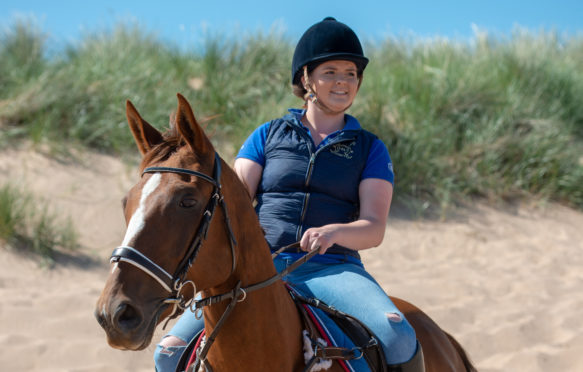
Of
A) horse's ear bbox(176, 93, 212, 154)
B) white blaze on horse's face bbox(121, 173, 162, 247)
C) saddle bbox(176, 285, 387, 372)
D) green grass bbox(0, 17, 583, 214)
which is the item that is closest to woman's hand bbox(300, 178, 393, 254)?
saddle bbox(176, 285, 387, 372)

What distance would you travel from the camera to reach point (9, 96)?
24.2 feet

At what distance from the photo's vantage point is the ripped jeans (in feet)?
7.25

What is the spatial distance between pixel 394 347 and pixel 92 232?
4911 mm

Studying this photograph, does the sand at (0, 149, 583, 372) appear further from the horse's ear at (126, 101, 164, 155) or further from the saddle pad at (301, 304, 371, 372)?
the horse's ear at (126, 101, 164, 155)

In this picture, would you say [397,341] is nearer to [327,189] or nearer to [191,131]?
[327,189]

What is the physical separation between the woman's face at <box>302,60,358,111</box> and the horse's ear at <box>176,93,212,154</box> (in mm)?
1052

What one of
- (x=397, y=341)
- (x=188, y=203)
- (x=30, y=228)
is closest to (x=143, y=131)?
(x=188, y=203)

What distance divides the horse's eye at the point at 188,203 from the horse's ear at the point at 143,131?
37 cm

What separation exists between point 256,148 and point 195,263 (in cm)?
113

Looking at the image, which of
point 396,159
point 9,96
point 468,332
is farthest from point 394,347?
point 9,96

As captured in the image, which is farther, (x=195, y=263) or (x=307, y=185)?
(x=307, y=185)

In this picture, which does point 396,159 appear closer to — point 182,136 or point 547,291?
point 547,291

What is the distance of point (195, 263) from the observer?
1.67 meters

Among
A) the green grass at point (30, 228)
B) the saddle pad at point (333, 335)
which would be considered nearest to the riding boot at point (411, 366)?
the saddle pad at point (333, 335)
